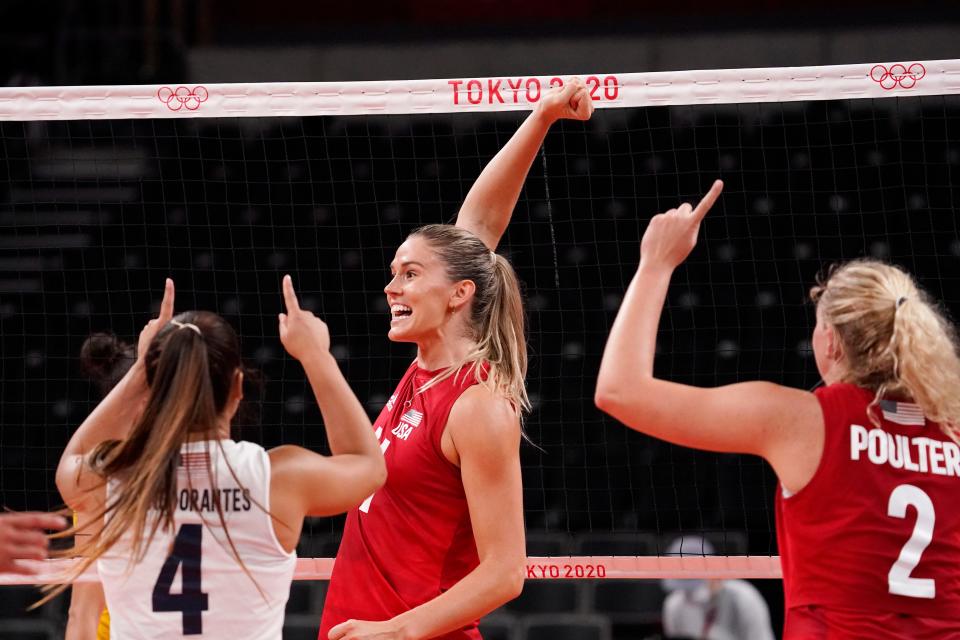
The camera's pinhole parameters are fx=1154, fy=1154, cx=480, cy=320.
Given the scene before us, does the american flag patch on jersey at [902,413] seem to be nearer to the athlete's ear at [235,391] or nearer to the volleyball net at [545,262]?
the athlete's ear at [235,391]

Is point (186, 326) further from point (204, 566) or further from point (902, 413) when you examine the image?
point (902, 413)

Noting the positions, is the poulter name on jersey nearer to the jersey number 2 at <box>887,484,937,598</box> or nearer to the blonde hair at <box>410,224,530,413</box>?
the jersey number 2 at <box>887,484,937,598</box>

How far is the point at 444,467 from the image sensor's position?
3.59 m

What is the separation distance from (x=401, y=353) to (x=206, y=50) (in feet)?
14.1

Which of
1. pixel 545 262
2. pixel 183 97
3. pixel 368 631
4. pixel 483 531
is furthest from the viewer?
pixel 545 262

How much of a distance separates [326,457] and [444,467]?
744 millimetres

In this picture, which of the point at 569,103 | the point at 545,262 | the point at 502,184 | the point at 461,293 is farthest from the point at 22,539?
the point at 545,262

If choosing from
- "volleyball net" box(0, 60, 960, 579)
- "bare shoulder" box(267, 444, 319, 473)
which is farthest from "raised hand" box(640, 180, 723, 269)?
"volleyball net" box(0, 60, 960, 579)

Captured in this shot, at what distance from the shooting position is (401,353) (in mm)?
10211

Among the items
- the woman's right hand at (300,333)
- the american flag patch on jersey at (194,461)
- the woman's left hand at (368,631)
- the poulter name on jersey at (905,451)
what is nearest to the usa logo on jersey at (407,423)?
the woman's left hand at (368,631)

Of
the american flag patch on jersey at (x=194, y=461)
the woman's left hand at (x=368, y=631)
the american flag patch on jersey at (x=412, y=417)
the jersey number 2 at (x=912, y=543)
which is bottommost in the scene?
the woman's left hand at (x=368, y=631)

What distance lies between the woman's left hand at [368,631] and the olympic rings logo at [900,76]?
2.94 meters

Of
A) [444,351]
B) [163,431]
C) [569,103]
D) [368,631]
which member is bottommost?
[368,631]

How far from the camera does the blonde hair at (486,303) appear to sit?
378 centimetres
